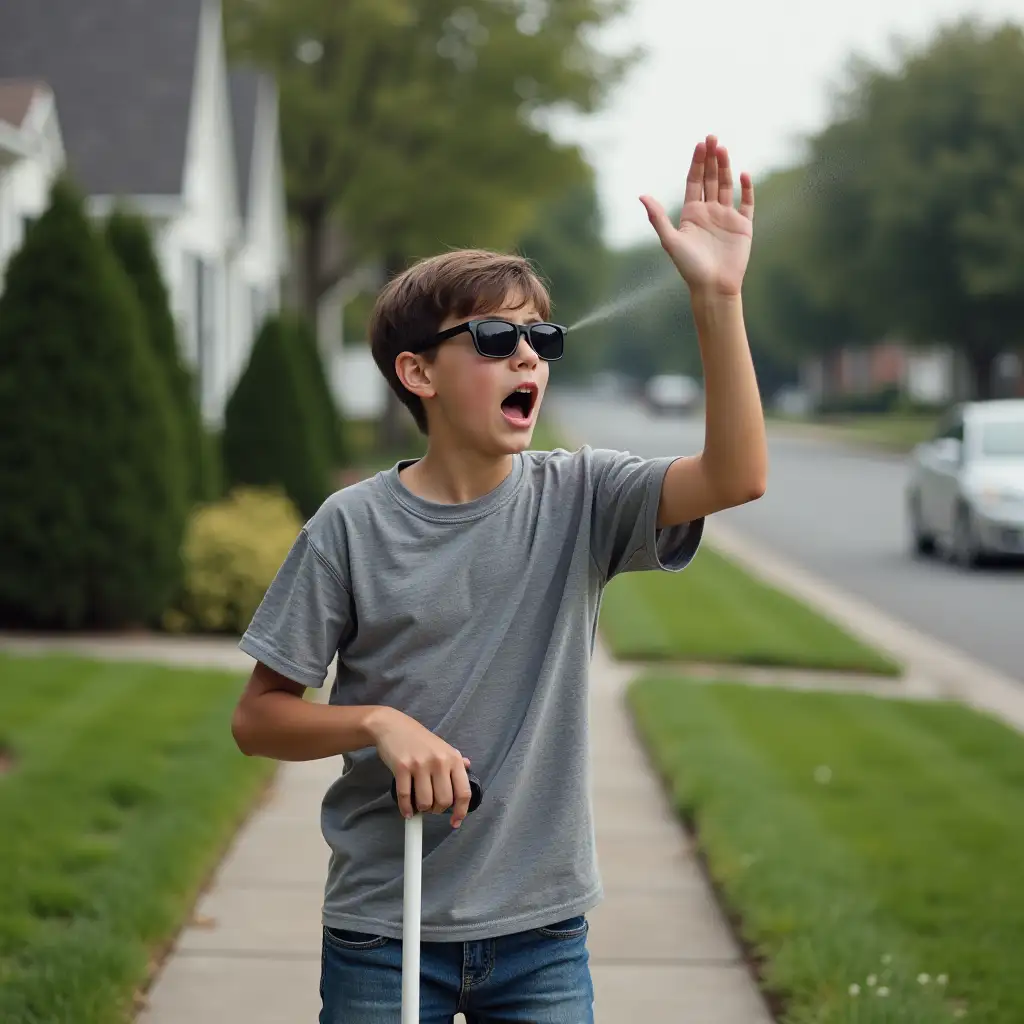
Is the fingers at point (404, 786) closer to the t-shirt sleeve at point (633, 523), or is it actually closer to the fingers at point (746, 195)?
the t-shirt sleeve at point (633, 523)

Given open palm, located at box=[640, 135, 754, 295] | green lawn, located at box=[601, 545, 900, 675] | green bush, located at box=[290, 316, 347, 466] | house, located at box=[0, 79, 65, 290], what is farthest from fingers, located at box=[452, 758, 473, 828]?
green bush, located at box=[290, 316, 347, 466]

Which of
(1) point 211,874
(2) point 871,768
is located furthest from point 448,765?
(2) point 871,768

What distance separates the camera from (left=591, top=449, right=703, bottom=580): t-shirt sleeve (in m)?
2.43

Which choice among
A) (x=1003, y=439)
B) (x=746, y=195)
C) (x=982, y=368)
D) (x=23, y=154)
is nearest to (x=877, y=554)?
(x=1003, y=439)

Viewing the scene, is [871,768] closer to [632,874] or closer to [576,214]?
[632,874]

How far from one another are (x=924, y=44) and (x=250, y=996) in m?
34.6

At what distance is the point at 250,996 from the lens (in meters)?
4.29

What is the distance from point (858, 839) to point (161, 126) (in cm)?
1704

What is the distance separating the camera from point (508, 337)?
237 centimetres

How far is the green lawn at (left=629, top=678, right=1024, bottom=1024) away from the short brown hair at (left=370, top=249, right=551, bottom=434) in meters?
2.18

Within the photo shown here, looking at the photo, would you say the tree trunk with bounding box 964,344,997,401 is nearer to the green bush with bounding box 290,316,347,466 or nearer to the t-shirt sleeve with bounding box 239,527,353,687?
the green bush with bounding box 290,316,347,466

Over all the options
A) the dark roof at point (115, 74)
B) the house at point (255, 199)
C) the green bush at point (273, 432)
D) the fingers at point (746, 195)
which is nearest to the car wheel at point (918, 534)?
the green bush at point (273, 432)

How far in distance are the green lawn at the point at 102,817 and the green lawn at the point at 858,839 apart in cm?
173

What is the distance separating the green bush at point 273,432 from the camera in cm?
1689
